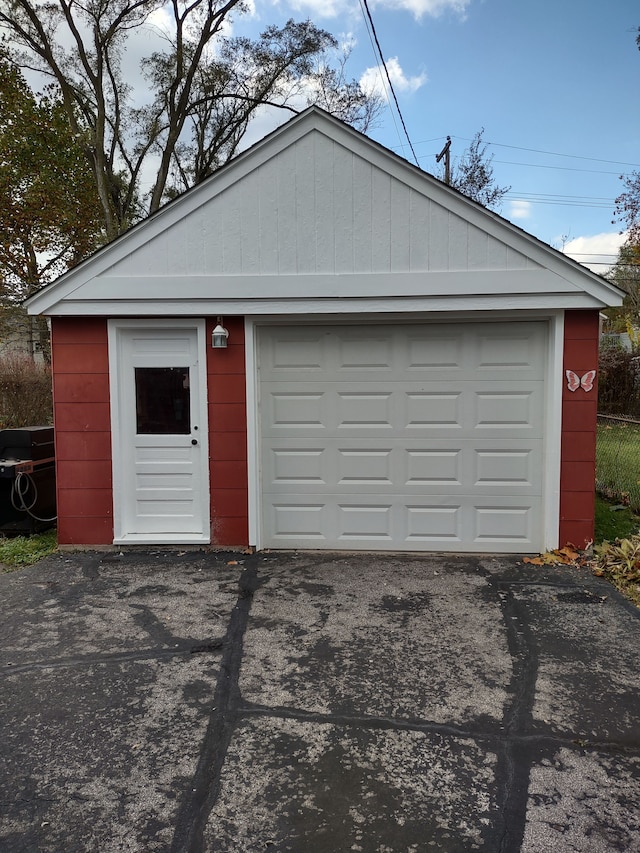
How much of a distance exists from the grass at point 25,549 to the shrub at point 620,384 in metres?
14.6

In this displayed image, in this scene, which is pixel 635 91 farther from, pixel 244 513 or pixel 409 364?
pixel 244 513

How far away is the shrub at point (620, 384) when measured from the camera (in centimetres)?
1598


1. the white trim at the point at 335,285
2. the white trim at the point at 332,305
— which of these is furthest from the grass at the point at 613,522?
the white trim at the point at 335,285

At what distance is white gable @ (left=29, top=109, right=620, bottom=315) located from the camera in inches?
203

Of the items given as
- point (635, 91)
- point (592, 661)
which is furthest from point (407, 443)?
point (635, 91)

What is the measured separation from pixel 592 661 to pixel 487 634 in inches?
25.3

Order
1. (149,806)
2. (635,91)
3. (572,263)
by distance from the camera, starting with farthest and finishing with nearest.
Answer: (635,91)
(572,263)
(149,806)

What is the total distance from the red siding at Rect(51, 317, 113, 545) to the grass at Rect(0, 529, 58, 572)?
10.1 inches

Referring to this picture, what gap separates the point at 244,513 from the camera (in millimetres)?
5668

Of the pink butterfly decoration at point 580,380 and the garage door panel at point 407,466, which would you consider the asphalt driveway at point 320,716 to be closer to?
the garage door panel at point 407,466

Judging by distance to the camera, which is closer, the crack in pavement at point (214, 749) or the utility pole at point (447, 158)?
the crack in pavement at point (214, 749)

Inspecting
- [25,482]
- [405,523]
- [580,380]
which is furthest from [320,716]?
[25,482]

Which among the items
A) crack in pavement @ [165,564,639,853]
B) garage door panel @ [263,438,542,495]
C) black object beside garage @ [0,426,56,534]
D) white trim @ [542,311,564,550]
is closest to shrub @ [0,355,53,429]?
black object beside garage @ [0,426,56,534]

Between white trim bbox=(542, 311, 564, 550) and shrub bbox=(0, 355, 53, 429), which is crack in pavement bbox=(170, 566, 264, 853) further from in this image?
shrub bbox=(0, 355, 53, 429)
